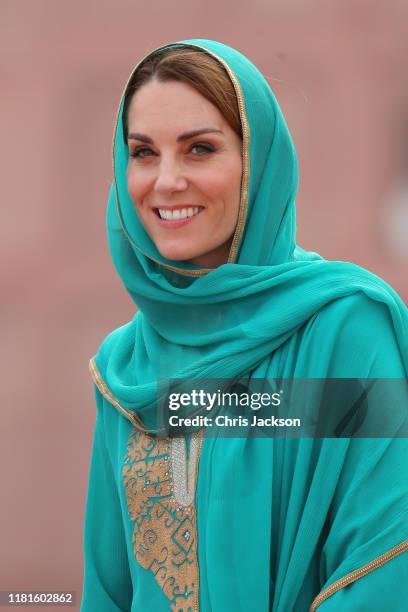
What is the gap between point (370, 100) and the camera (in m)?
2.98

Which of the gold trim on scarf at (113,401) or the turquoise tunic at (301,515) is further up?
the gold trim on scarf at (113,401)

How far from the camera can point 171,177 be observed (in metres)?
1.27

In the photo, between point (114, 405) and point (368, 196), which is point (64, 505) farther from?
point (114, 405)

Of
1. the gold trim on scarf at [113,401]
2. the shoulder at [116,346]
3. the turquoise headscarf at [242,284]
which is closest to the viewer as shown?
the turquoise headscarf at [242,284]

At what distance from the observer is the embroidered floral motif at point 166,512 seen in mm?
1271

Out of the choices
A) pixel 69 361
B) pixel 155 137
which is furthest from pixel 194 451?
pixel 69 361

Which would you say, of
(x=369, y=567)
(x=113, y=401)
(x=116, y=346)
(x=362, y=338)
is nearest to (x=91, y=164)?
(x=116, y=346)

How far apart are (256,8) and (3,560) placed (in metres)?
1.85

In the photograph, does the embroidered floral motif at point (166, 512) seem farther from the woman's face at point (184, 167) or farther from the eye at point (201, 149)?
the eye at point (201, 149)

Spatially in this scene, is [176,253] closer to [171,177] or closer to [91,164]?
[171,177]

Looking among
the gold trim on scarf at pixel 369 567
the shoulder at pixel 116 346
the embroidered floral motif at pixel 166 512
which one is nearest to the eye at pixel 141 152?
the shoulder at pixel 116 346

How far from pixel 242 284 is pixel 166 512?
33 centimetres


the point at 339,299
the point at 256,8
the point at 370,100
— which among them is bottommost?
the point at 339,299

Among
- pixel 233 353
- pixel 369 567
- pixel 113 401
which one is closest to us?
pixel 369 567
